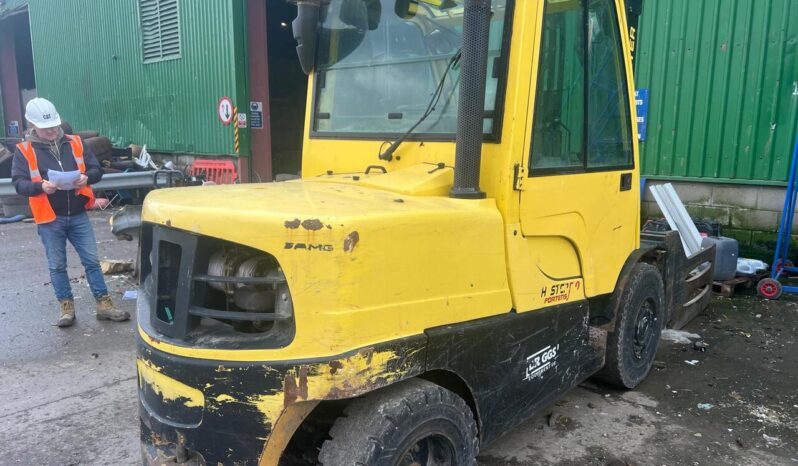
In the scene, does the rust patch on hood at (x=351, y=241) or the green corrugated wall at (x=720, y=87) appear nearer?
the rust patch on hood at (x=351, y=241)

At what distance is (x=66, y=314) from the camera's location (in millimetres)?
5473

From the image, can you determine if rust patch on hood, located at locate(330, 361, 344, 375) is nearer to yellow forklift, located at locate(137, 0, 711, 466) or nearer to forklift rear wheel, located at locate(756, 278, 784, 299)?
yellow forklift, located at locate(137, 0, 711, 466)

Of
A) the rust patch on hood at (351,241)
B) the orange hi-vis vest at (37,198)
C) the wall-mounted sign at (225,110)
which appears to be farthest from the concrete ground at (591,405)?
the wall-mounted sign at (225,110)

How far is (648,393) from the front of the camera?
416 cm

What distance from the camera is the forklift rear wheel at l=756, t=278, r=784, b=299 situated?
6227 millimetres

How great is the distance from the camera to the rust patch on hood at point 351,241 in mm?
2078

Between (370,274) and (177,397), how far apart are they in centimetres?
93

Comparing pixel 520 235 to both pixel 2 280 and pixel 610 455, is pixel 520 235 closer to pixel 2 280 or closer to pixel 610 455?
pixel 610 455

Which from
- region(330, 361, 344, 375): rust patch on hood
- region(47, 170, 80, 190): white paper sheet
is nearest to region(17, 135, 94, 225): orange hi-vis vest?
region(47, 170, 80, 190): white paper sheet

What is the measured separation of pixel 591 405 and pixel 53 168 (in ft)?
16.0

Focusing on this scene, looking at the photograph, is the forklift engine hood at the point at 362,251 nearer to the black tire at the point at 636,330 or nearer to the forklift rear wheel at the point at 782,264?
the black tire at the point at 636,330

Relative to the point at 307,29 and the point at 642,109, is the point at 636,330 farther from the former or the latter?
the point at 642,109

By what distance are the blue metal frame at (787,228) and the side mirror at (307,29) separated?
528 cm

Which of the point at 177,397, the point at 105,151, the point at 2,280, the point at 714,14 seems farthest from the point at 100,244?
the point at 714,14
